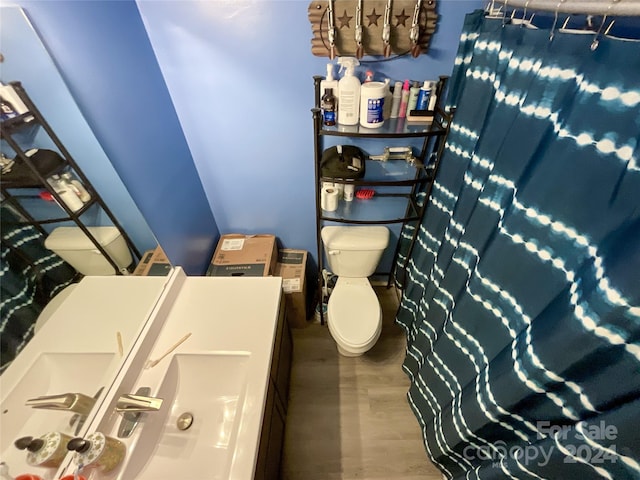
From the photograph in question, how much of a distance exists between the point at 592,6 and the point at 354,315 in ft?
4.57

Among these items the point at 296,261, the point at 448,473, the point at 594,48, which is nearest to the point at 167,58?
the point at 296,261

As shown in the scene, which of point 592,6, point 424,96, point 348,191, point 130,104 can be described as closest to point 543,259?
point 592,6

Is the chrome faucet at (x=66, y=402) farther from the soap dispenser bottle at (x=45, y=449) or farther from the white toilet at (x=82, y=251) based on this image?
the white toilet at (x=82, y=251)

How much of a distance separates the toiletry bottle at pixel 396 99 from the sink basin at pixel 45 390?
4.81 ft

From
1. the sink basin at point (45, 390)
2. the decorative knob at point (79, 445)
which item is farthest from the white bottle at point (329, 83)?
the decorative knob at point (79, 445)

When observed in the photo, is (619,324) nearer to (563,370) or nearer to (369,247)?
(563,370)

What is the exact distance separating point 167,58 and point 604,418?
68.7 inches

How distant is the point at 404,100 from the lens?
4.11ft

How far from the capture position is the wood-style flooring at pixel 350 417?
4.54 ft

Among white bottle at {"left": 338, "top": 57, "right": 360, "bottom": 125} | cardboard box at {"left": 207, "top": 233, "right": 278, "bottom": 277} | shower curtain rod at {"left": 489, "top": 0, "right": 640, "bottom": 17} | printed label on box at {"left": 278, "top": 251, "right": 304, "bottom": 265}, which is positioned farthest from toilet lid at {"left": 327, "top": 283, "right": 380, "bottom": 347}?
shower curtain rod at {"left": 489, "top": 0, "right": 640, "bottom": 17}

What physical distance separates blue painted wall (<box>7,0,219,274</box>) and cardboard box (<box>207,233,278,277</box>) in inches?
7.2

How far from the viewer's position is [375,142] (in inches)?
56.6

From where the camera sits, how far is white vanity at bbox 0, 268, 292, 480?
753 mm

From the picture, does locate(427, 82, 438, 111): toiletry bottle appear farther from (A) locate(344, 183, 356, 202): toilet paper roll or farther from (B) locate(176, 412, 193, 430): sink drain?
(B) locate(176, 412, 193, 430): sink drain
